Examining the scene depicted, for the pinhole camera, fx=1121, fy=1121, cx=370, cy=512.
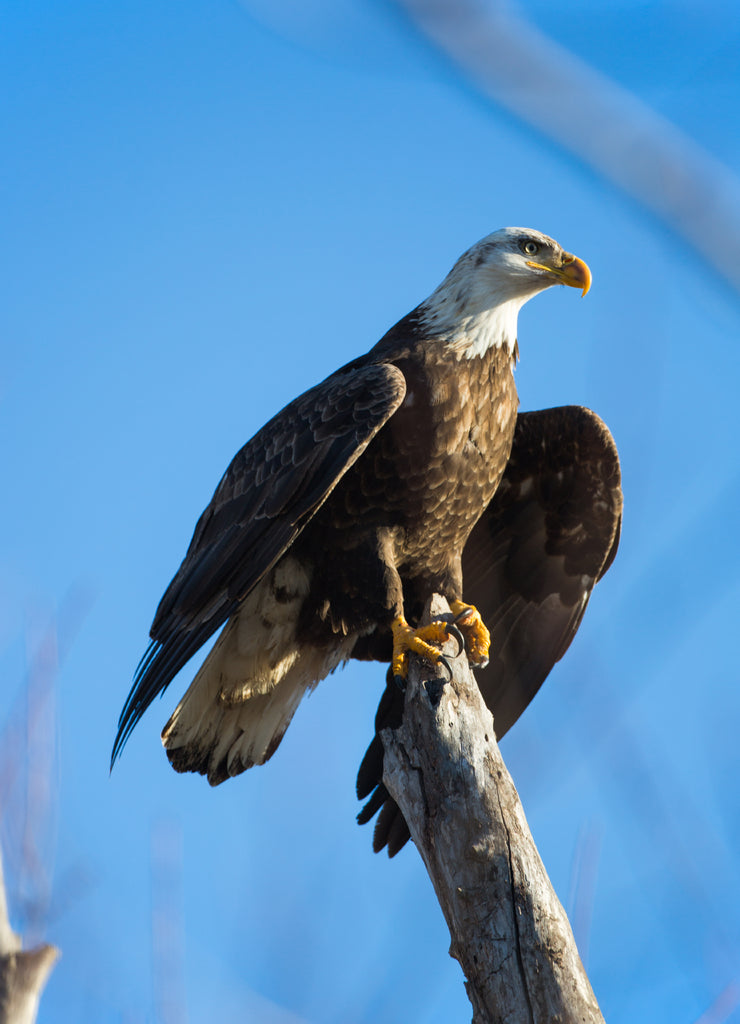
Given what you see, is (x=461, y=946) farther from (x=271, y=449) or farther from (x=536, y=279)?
(x=536, y=279)

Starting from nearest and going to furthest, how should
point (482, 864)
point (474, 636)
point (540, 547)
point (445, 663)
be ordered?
1. point (482, 864)
2. point (445, 663)
3. point (474, 636)
4. point (540, 547)

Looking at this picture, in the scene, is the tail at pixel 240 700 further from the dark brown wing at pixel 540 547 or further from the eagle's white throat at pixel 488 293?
A: the eagle's white throat at pixel 488 293

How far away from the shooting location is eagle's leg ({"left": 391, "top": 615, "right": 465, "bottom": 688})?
13.9 ft

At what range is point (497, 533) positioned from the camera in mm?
5719

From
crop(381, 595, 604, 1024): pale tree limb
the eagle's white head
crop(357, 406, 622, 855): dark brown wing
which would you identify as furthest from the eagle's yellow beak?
crop(381, 595, 604, 1024): pale tree limb

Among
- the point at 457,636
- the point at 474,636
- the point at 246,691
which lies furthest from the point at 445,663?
the point at 246,691

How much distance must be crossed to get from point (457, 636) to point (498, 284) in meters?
1.68

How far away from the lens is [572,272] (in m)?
5.09

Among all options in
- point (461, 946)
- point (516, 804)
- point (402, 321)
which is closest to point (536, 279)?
point (402, 321)

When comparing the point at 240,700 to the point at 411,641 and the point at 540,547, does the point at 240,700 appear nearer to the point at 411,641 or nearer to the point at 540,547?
the point at 411,641

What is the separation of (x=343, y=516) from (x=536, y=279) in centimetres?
146

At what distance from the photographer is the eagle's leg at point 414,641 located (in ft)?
13.9

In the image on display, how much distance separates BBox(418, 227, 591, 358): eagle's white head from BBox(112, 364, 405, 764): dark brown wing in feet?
1.85

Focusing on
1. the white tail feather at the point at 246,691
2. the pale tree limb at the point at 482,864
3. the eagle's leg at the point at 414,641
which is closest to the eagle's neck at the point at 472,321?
the eagle's leg at the point at 414,641
